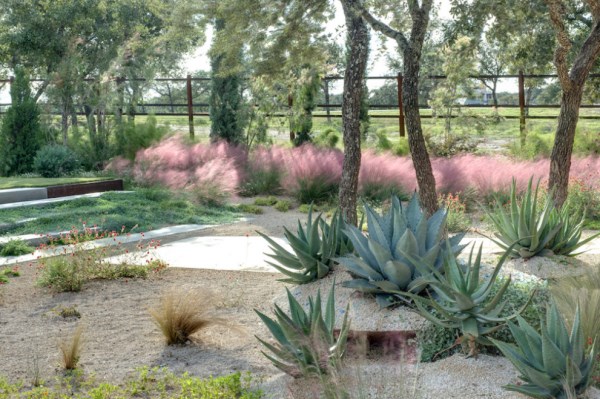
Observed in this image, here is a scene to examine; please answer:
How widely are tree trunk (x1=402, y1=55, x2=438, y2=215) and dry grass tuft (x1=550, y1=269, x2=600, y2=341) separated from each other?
312 centimetres

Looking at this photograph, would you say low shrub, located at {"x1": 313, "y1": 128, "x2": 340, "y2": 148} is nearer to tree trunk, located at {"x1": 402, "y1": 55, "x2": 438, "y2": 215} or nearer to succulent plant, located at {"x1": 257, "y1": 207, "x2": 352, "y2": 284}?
tree trunk, located at {"x1": 402, "y1": 55, "x2": 438, "y2": 215}

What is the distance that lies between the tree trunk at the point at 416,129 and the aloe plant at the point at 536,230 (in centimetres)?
155

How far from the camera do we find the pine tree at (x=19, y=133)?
1602 cm

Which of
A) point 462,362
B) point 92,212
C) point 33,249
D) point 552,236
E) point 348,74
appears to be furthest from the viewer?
point 92,212

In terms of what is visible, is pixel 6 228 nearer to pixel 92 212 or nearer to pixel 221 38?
pixel 92 212

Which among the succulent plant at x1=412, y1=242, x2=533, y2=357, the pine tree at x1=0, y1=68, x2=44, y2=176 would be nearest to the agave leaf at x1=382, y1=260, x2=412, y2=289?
the succulent plant at x1=412, y1=242, x2=533, y2=357

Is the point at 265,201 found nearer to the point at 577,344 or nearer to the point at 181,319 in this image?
the point at 181,319

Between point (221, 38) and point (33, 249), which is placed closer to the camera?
point (33, 249)

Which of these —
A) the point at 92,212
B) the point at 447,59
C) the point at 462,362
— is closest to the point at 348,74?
the point at 462,362

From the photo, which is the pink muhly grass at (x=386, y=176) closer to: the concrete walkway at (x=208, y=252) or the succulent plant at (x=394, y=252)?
the concrete walkway at (x=208, y=252)

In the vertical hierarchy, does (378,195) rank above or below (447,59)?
below

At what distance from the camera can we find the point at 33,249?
9.05 m

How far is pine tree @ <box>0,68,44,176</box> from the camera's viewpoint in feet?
52.5

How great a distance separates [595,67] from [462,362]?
15.3 metres
